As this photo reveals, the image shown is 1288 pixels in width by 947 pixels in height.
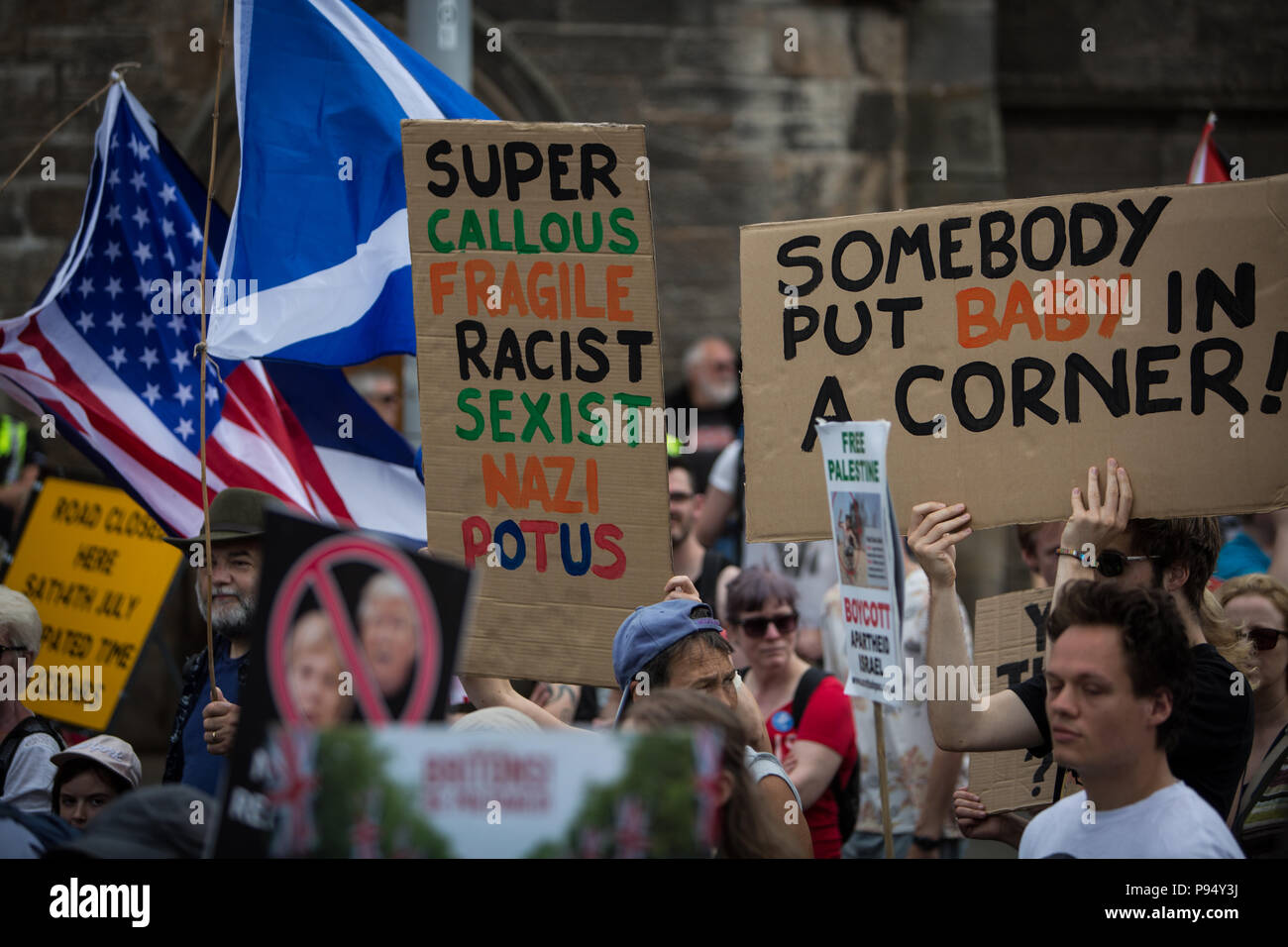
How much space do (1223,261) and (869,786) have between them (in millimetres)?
2672

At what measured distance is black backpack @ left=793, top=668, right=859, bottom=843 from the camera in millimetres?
4738

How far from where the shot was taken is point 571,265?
394 centimetres

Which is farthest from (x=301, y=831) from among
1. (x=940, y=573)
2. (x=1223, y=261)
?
(x=1223, y=261)

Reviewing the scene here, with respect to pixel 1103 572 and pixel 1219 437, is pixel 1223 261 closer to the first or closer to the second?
pixel 1219 437

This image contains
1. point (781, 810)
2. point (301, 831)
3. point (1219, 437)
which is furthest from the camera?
point (1219, 437)

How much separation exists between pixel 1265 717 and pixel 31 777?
328 centimetres

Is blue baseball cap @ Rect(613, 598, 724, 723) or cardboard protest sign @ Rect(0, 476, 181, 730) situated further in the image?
cardboard protest sign @ Rect(0, 476, 181, 730)

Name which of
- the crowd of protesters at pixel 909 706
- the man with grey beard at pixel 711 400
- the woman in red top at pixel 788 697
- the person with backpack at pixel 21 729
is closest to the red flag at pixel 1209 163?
the crowd of protesters at pixel 909 706

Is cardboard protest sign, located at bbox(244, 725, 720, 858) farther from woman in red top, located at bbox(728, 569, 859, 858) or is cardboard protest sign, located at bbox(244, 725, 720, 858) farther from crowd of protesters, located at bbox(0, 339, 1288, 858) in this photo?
woman in red top, located at bbox(728, 569, 859, 858)

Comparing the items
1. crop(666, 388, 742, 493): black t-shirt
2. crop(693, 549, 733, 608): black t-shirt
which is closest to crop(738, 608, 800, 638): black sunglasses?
crop(693, 549, 733, 608): black t-shirt

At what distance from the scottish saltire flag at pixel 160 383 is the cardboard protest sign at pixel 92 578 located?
2.32 ft

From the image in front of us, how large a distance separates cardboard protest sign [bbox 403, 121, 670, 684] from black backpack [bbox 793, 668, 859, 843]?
45.2 inches

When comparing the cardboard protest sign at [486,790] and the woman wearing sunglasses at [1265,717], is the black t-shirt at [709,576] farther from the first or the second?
the cardboard protest sign at [486,790]

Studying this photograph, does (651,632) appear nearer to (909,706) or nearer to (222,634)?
(222,634)
